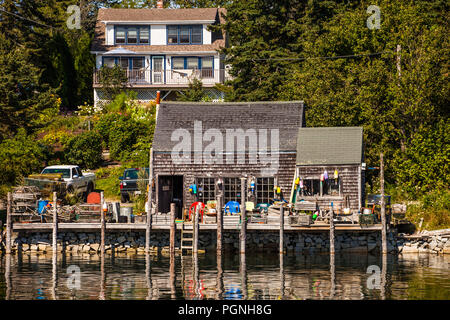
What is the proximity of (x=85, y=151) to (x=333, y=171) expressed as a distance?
2036cm

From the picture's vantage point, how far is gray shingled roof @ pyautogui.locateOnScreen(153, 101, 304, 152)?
39906 mm

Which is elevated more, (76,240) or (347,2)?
(347,2)

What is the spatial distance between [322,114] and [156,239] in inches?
525

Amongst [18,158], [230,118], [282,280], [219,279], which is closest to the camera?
[282,280]

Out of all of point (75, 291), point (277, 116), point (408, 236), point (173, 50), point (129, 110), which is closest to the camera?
point (75, 291)

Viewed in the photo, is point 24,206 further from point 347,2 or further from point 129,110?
point 347,2

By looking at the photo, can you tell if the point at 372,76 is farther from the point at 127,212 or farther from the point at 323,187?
the point at 127,212

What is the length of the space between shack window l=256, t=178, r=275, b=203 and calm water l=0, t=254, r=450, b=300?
3.22 metres

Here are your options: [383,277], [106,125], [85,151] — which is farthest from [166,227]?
[106,125]

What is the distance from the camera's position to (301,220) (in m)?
35.3

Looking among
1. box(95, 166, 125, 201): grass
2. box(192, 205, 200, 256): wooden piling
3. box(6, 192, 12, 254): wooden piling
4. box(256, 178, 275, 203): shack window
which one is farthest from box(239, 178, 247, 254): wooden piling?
box(95, 166, 125, 201): grass

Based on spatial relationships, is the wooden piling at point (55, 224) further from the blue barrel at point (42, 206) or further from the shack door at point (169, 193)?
the shack door at point (169, 193)

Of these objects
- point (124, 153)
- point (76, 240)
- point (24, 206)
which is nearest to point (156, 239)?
A: point (76, 240)
